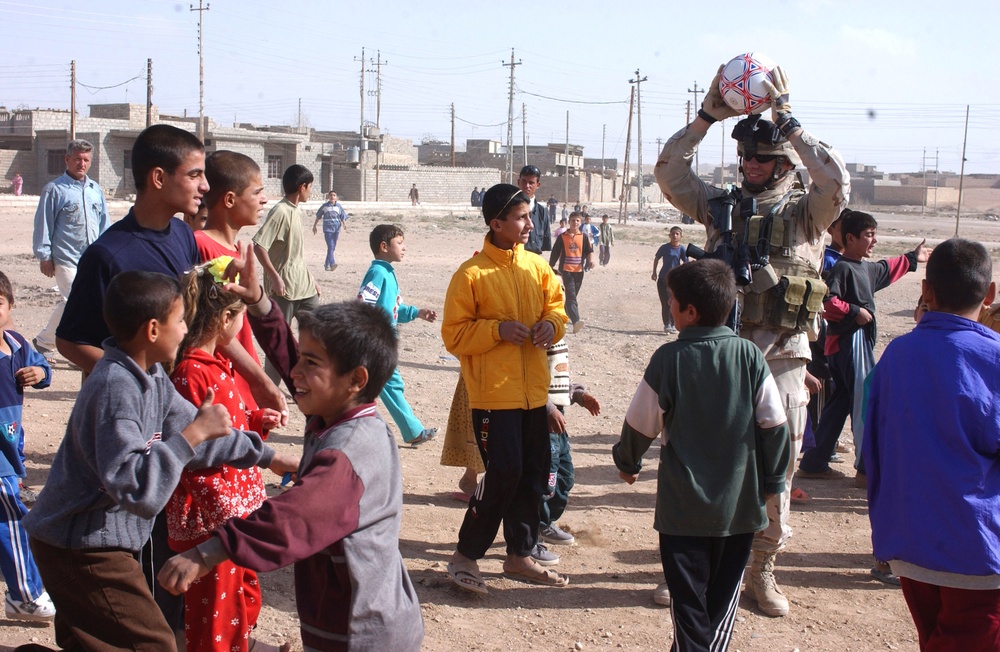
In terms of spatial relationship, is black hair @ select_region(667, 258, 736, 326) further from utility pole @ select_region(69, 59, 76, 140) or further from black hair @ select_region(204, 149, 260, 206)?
utility pole @ select_region(69, 59, 76, 140)

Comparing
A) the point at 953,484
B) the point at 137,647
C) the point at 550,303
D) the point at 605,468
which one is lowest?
the point at 605,468

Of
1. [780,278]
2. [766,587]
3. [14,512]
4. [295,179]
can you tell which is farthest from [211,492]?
[295,179]

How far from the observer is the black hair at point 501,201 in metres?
4.80

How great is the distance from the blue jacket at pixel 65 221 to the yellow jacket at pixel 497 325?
5.70m

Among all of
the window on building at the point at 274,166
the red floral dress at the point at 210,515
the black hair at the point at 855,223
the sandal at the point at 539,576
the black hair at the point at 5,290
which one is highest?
the window on building at the point at 274,166

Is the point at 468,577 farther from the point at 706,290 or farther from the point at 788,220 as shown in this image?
the point at 788,220

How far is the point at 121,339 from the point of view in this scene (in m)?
3.00

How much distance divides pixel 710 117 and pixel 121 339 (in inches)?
134

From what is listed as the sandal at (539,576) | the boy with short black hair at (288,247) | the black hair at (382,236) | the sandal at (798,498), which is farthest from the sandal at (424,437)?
the sandal at (798,498)

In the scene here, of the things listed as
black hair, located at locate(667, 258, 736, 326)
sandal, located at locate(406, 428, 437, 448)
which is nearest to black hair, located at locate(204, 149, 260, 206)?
black hair, located at locate(667, 258, 736, 326)

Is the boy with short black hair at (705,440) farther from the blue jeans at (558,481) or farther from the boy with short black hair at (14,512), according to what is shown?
the boy with short black hair at (14,512)

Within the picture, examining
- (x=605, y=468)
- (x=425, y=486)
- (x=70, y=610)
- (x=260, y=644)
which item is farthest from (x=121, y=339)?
(x=605, y=468)

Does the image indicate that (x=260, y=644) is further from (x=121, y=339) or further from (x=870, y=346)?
(x=870, y=346)

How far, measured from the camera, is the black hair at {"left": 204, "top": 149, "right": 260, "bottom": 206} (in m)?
4.20
